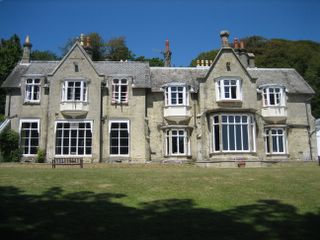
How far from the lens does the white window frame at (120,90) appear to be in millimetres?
33781

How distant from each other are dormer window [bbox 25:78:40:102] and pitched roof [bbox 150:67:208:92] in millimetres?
10831

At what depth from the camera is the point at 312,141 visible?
118ft

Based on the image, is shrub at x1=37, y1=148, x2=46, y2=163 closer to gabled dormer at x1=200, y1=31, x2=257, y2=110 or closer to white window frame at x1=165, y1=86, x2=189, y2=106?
white window frame at x1=165, y1=86, x2=189, y2=106

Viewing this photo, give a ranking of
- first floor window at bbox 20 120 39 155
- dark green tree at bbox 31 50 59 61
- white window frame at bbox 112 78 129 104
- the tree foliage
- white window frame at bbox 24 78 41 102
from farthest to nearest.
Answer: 1. dark green tree at bbox 31 50 59 61
2. the tree foliage
3. white window frame at bbox 112 78 129 104
4. white window frame at bbox 24 78 41 102
5. first floor window at bbox 20 120 39 155

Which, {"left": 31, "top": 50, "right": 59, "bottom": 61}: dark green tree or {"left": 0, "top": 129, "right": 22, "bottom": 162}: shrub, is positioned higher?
{"left": 31, "top": 50, "right": 59, "bottom": 61}: dark green tree

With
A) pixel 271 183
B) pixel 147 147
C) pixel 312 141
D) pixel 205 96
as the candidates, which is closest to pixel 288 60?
pixel 312 141

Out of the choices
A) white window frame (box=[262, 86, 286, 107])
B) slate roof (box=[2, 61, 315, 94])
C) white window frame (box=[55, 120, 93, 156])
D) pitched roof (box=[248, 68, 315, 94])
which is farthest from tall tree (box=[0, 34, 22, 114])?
white window frame (box=[262, 86, 286, 107])

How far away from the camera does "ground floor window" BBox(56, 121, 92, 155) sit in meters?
32.1

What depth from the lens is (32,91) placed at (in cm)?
3366

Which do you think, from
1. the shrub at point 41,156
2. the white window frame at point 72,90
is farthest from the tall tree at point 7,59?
the shrub at point 41,156

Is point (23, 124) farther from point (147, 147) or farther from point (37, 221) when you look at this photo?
point (37, 221)

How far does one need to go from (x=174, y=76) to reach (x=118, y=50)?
3413cm

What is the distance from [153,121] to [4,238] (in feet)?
86.3

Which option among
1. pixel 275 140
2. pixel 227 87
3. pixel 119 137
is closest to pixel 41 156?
pixel 119 137
